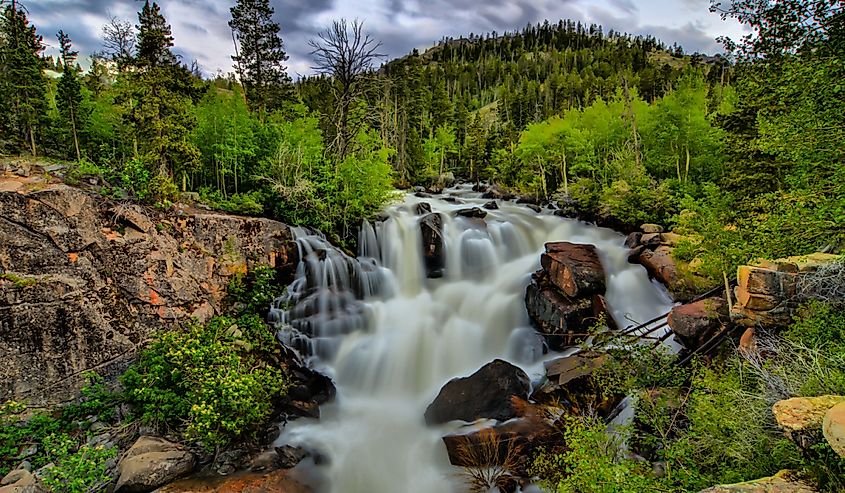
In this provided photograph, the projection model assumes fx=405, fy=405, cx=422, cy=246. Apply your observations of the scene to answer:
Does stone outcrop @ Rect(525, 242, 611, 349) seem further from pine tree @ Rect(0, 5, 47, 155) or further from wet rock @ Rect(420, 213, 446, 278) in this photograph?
pine tree @ Rect(0, 5, 47, 155)

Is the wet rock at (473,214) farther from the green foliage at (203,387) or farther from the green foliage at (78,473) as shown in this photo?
the green foliage at (78,473)

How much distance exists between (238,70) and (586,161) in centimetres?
2561

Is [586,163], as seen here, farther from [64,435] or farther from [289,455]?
[64,435]

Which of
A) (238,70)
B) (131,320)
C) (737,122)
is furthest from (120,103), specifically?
(737,122)

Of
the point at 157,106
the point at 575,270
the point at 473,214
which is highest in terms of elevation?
the point at 157,106

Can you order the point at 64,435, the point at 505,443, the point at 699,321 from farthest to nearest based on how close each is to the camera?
the point at 699,321
the point at 505,443
the point at 64,435

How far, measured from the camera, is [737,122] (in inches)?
497

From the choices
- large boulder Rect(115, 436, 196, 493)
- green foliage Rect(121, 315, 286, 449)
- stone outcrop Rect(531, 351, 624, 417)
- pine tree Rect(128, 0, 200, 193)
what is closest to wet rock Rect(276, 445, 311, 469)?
green foliage Rect(121, 315, 286, 449)

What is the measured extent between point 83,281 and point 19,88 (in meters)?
21.0

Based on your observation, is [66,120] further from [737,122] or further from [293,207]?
[737,122]

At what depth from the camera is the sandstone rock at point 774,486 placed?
4051 millimetres

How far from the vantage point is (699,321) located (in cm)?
934

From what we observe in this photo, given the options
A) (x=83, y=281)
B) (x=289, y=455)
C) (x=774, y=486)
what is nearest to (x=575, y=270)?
(x=774, y=486)

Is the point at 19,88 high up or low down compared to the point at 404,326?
up
